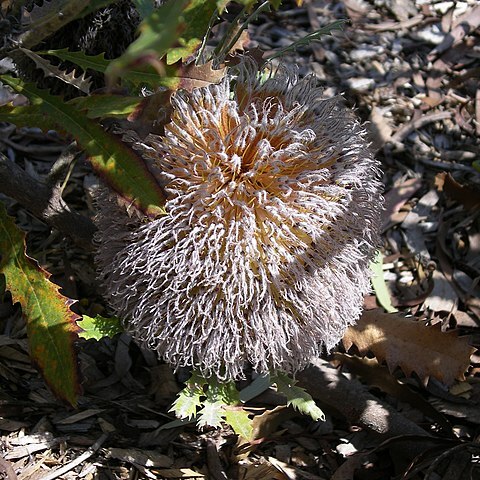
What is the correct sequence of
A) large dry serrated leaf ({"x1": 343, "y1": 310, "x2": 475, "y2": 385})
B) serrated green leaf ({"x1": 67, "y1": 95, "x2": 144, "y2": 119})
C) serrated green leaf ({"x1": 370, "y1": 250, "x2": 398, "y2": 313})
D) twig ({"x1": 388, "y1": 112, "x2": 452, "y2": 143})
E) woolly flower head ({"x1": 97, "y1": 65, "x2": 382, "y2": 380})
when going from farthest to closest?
twig ({"x1": 388, "y1": 112, "x2": 452, "y2": 143})
serrated green leaf ({"x1": 370, "y1": 250, "x2": 398, "y2": 313})
large dry serrated leaf ({"x1": 343, "y1": 310, "x2": 475, "y2": 385})
woolly flower head ({"x1": 97, "y1": 65, "x2": 382, "y2": 380})
serrated green leaf ({"x1": 67, "y1": 95, "x2": 144, "y2": 119})

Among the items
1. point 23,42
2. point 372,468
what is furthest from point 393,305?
point 23,42

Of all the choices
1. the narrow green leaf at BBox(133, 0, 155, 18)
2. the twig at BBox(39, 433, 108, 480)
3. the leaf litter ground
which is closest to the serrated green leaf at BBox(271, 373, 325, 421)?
the leaf litter ground

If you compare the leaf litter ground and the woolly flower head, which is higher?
the woolly flower head

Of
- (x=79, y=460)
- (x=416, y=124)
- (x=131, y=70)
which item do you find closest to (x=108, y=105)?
(x=131, y=70)

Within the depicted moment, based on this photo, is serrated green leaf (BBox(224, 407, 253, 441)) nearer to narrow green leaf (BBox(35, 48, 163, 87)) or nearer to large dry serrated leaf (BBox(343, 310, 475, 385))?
large dry serrated leaf (BBox(343, 310, 475, 385))

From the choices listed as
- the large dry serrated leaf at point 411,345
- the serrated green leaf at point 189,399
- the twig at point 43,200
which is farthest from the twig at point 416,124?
the serrated green leaf at point 189,399

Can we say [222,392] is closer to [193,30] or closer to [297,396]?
[297,396]

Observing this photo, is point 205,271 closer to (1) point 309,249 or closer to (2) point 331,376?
(1) point 309,249

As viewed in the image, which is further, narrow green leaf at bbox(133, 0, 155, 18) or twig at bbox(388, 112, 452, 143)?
twig at bbox(388, 112, 452, 143)
